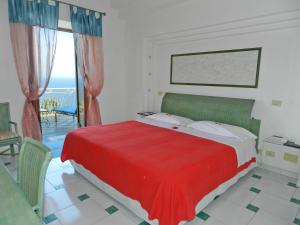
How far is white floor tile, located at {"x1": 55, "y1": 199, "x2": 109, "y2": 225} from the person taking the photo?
6.77ft

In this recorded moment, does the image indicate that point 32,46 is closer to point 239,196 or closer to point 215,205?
point 215,205

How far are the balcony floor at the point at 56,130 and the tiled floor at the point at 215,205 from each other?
1367 millimetres

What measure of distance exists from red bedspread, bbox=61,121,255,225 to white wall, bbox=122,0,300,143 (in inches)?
45.4

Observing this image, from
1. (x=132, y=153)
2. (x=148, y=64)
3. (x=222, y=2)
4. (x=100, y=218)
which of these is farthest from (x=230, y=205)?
(x=148, y=64)

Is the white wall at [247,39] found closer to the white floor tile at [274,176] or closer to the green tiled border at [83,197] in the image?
the white floor tile at [274,176]

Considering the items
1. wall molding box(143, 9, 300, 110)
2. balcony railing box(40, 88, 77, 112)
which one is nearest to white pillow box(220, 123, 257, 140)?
wall molding box(143, 9, 300, 110)

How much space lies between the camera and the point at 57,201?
2383 millimetres

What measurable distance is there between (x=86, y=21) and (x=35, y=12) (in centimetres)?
98

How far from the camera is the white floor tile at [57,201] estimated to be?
88.1 inches

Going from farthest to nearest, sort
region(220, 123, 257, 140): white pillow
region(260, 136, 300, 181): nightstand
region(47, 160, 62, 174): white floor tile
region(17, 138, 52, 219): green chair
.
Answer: region(47, 160, 62, 174): white floor tile
region(220, 123, 257, 140): white pillow
region(260, 136, 300, 181): nightstand
region(17, 138, 52, 219): green chair

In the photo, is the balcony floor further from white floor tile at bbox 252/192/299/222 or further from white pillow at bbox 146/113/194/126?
white floor tile at bbox 252/192/299/222

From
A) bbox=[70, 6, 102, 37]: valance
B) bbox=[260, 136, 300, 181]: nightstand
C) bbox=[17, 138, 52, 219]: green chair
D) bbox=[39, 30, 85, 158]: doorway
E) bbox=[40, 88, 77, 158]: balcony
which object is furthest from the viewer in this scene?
bbox=[40, 88, 77, 158]: balcony

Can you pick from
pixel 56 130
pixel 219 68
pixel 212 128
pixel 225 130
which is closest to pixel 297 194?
pixel 225 130

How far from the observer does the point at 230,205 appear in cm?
233
